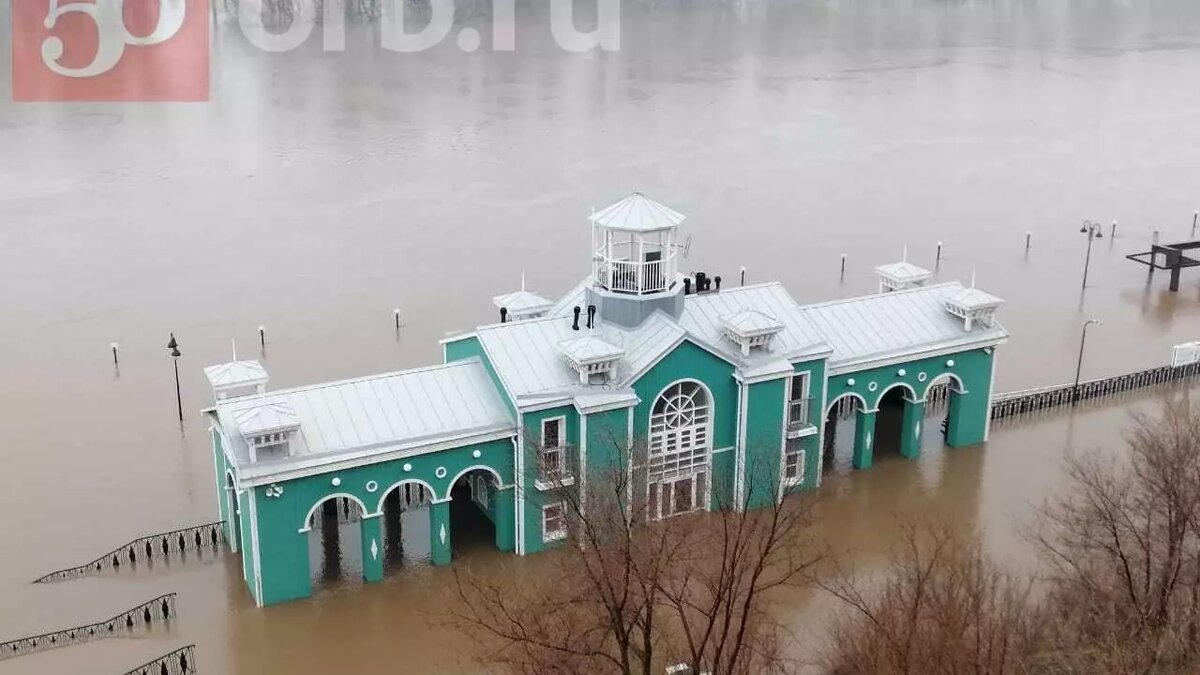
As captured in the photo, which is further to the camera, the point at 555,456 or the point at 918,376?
the point at 918,376

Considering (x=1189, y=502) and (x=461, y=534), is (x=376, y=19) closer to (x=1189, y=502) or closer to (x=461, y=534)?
(x=461, y=534)

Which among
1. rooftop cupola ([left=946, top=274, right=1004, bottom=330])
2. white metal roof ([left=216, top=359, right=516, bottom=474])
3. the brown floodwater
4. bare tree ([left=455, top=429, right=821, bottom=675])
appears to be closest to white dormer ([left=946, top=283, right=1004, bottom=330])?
rooftop cupola ([left=946, top=274, right=1004, bottom=330])

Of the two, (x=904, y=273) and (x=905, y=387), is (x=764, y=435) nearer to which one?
(x=905, y=387)

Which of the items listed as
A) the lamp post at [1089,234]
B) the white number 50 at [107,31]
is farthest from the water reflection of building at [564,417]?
the white number 50 at [107,31]

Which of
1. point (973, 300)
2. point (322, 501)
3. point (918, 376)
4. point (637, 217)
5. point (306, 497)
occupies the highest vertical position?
point (637, 217)

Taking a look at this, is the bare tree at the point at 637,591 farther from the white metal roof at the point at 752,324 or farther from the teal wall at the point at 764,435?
the white metal roof at the point at 752,324

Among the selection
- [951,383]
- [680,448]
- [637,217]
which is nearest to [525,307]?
[637,217]

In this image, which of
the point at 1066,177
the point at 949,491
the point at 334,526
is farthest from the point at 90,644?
the point at 1066,177
